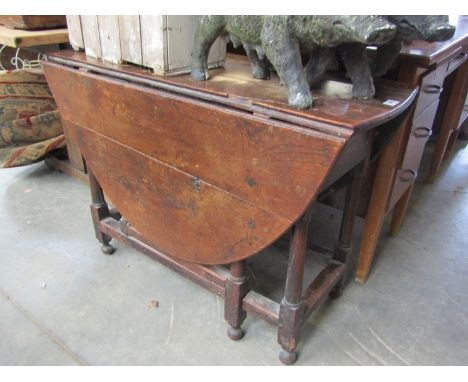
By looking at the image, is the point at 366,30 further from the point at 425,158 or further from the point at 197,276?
the point at 425,158

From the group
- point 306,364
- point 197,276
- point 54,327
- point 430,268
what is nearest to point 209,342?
point 197,276

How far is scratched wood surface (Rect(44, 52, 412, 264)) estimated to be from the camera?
93cm

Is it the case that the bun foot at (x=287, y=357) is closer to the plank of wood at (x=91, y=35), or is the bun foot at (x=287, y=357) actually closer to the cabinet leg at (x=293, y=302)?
the cabinet leg at (x=293, y=302)

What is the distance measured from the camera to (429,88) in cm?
137

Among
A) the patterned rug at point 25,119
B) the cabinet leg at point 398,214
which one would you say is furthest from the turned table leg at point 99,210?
the cabinet leg at point 398,214

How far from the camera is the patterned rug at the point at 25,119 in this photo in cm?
204

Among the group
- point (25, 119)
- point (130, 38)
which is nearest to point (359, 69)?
point (130, 38)

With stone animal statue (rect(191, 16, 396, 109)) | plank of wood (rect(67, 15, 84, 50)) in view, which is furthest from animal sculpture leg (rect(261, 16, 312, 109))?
plank of wood (rect(67, 15, 84, 50))

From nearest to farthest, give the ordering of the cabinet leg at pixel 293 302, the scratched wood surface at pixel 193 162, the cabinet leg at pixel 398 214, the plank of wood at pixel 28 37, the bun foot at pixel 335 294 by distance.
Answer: the scratched wood surface at pixel 193 162, the cabinet leg at pixel 293 302, the bun foot at pixel 335 294, the plank of wood at pixel 28 37, the cabinet leg at pixel 398 214

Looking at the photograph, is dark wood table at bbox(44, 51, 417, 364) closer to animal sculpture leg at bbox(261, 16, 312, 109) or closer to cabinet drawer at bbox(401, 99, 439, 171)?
animal sculpture leg at bbox(261, 16, 312, 109)

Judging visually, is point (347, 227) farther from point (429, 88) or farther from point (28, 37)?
point (28, 37)

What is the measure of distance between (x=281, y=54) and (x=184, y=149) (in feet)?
1.19

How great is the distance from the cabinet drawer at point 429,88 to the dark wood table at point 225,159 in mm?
171

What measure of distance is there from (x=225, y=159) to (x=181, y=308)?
0.72 metres
